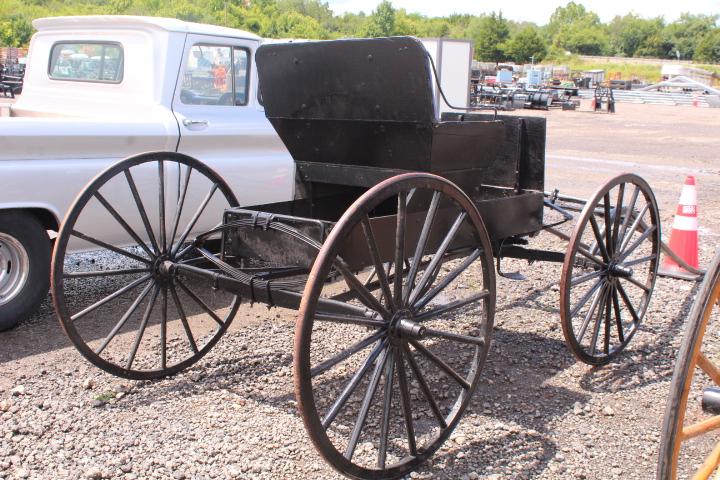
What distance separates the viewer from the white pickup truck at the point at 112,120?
4828mm

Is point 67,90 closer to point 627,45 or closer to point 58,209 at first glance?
point 58,209

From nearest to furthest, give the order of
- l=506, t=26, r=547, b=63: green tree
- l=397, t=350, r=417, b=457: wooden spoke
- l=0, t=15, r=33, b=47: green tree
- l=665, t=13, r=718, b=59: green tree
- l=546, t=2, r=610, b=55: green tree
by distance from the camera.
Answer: l=397, t=350, r=417, b=457: wooden spoke
l=0, t=15, r=33, b=47: green tree
l=506, t=26, r=547, b=63: green tree
l=665, t=13, r=718, b=59: green tree
l=546, t=2, r=610, b=55: green tree

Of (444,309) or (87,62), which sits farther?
(87,62)

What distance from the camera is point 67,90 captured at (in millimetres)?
6430

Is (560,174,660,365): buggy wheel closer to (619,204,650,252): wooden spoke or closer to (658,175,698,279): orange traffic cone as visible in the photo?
(619,204,650,252): wooden spoke

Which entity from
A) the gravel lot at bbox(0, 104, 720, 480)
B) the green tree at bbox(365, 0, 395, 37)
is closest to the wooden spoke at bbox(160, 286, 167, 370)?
the gravel lot at bbox(0, 104, 720, 480)

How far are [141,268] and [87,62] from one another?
275 cm

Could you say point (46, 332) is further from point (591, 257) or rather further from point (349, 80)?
point (591, 257)

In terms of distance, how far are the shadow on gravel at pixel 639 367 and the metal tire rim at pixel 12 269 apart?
11.6ft

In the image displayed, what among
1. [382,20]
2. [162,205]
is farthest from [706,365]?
[382,20]

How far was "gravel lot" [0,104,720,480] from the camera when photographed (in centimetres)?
341

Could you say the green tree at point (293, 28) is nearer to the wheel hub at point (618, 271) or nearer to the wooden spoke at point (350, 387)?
the wheel hub at point (618, 271)

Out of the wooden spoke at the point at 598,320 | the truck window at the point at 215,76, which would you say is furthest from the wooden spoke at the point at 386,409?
the truck window at the point at 215,76

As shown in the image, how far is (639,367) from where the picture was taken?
15.5 ft
